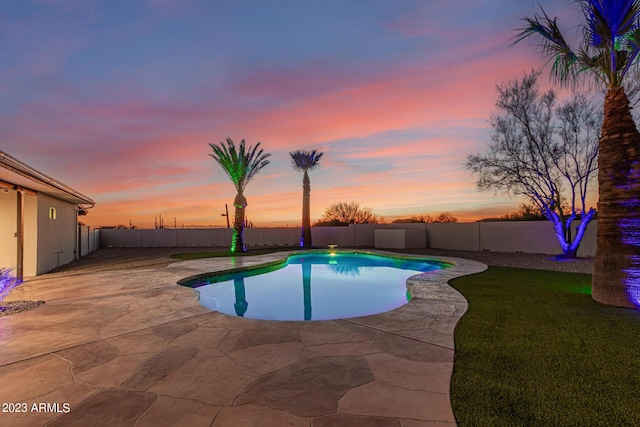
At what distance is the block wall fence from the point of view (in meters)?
14.2

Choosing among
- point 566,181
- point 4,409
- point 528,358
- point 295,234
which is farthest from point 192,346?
point 295,234

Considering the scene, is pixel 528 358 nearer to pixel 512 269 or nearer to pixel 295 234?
pixel 512 269

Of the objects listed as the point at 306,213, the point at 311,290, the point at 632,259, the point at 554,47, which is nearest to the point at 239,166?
the point at 306,213

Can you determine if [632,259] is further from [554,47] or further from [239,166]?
[239,166]

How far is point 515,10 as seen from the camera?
601 cm

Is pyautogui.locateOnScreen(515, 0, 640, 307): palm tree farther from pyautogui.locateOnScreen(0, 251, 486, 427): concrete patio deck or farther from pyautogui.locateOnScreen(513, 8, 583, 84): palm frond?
pyautogui.locateOnScreen(0, 251, 486, 427): concrete patio deck

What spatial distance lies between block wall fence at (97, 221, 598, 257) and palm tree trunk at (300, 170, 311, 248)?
2489mm

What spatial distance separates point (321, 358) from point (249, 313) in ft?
10.5

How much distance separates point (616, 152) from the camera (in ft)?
16.5

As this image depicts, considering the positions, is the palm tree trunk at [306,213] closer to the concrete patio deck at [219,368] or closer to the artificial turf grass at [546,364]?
the artificial turf grass at [546,364]

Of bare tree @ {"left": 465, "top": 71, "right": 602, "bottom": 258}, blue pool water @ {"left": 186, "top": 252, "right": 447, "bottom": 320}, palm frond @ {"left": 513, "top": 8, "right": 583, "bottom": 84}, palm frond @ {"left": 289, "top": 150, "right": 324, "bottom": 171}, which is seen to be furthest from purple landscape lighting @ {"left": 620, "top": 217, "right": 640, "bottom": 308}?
palm frond @ {"left": 289, "top": 150, "right": 324, "bottom": 171}

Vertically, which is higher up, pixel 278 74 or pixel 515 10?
pixel 278 74

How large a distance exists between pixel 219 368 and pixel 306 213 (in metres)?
18.0

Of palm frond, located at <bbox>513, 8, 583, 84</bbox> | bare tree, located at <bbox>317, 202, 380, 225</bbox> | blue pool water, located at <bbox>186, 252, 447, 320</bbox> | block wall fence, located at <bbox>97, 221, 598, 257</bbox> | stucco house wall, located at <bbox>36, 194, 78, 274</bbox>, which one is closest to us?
palm frond, located at <bbox>513, 8, 583, 84</bbox>
